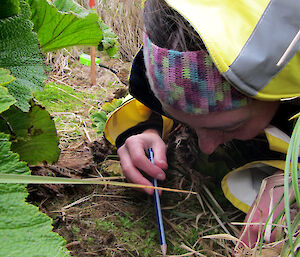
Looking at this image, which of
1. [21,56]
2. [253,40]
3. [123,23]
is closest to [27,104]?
[21,56]

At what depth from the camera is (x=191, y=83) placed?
961 mm

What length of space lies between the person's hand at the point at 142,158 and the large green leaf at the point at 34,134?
0.26 metres

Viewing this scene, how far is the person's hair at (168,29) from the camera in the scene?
970 mm

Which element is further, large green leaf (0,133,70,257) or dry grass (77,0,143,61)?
dry grass (77,0,143,61)

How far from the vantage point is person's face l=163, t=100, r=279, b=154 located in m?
1.05

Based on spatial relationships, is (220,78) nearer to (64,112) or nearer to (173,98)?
(173,98)

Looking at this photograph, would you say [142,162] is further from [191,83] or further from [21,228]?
[21,228]

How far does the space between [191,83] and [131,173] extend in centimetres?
49

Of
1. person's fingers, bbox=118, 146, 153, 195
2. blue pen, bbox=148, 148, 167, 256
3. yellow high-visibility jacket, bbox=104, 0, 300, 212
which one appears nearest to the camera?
yellow high-visibility jacket, bbox=104, 0, 300, 212

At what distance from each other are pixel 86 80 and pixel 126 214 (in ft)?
6.39

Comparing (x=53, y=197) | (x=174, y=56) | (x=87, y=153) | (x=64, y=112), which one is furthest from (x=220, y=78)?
(x=64, y=112)

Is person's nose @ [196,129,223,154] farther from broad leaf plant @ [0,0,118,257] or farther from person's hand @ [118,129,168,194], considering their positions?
broad leaf plant @ [0,0,118,257]

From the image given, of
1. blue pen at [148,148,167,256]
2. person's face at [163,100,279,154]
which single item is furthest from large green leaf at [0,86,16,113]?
blue pen at [148,148,167,256]

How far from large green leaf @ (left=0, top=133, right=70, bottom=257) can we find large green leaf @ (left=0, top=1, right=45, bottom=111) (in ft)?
0.92
